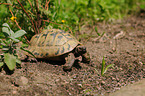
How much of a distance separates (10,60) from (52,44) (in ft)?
3.14

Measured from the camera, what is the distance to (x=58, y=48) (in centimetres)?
341

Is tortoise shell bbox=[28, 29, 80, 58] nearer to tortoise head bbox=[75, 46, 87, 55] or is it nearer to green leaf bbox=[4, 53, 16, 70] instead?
tortoise head bbox=[75, 46, 87, 55]

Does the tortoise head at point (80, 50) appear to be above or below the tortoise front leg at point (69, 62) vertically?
above

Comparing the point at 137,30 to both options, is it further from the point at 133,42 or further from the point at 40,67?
the point at 40,67

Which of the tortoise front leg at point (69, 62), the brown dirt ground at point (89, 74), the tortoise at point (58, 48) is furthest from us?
the tortoise at point (58, 48)

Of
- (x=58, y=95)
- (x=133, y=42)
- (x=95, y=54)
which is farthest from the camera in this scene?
(x=133, y=42)

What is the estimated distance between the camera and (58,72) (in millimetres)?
3254

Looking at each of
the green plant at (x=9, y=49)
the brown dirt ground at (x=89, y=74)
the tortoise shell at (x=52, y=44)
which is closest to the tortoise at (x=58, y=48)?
the tortoise shell at (x=52, y=44)

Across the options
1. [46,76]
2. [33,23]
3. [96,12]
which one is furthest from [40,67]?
[96,12]

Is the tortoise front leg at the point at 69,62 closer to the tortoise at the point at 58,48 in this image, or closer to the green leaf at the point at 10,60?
the tortoise at the point at 58,48

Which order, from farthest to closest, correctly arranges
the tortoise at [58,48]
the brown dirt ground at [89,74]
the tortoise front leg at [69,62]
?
1. the tortoise at [58,48]
2. the tortoise front leg at [69,62]
3. the brown dirt ground at [89,74]

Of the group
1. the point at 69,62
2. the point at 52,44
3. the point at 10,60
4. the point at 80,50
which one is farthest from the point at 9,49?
the point at 80,50

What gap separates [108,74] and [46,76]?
1144mm

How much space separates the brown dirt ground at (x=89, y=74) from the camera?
2725mm
